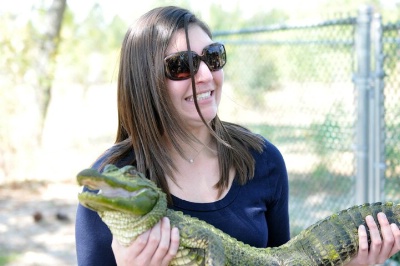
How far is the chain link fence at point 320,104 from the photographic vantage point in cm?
440

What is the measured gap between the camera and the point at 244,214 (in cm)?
242

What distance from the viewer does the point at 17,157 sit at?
30.9 feet

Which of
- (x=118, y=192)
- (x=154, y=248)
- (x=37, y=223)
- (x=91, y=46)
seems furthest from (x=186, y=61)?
(x=91, y=46)

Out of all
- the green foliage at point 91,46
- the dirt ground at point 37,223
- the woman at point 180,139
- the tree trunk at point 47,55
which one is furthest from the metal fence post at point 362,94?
the tree trunk at point 47,55

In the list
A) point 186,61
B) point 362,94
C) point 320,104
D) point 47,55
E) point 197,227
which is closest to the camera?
point 197,227

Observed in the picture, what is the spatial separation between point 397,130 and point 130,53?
2.63 m

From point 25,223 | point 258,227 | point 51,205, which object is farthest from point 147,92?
point 51,205

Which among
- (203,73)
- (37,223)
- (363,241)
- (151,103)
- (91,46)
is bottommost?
(37,223)

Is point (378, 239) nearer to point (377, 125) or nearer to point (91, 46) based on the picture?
point (377, 125)

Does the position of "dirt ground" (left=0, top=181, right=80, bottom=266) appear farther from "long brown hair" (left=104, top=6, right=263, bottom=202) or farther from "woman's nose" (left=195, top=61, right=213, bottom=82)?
"woman's nose" (left=195, top=61, right=213, bottom=82)

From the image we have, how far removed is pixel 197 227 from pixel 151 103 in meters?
0.55

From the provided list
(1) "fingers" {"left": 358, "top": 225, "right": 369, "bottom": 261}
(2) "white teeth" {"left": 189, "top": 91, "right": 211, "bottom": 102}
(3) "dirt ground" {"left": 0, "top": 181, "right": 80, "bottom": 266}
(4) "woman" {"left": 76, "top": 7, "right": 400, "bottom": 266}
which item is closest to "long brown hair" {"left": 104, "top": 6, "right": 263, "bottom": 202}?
(4) "woman" {"left": 76, "top": 7, "right": 400, "bottom": 266}

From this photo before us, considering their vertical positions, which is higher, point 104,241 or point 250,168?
point 250,168

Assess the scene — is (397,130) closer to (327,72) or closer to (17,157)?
(327,72)
